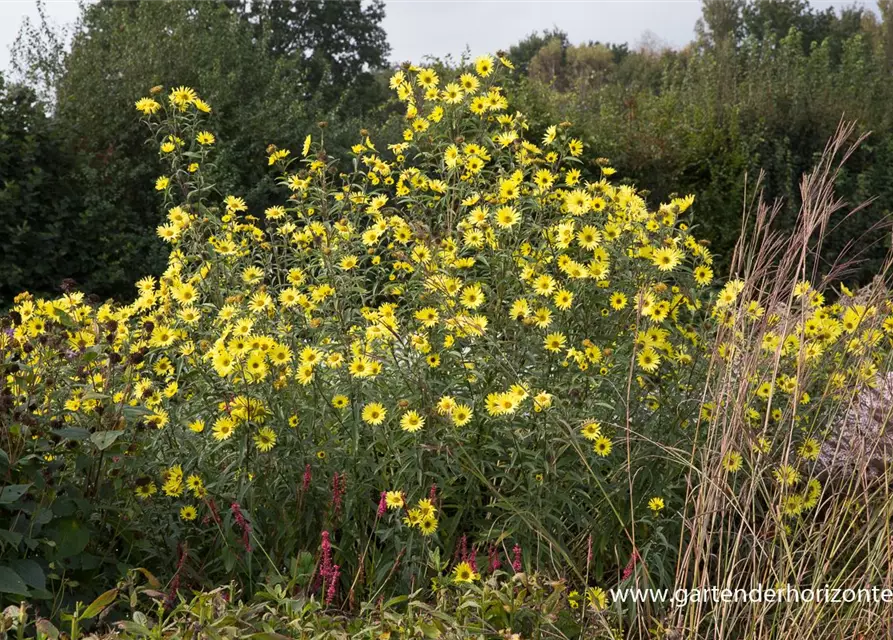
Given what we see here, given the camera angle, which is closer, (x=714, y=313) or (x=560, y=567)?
(x=560, y=567)

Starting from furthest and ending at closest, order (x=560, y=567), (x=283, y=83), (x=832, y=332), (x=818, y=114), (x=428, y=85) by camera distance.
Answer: (x=283, y=83), (x=818, y=114), (x=428, y=85), (x=832, y=332), (x=560, y=567)

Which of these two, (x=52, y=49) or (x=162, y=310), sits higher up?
(x=52, y=49)

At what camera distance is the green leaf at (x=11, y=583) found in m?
2.23

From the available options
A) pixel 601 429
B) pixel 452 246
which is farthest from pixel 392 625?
pixel 452 246

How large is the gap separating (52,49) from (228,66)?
7.16ft

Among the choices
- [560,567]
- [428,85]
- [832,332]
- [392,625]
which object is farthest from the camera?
[428,85]

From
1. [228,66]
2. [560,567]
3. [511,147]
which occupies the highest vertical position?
[228,66]

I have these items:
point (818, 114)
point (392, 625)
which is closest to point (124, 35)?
point (818, 114)

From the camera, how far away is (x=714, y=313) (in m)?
3.00

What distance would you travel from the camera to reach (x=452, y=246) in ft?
10.4

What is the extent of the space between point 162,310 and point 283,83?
8.55 m

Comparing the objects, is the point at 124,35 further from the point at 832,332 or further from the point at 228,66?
the point at 832,332

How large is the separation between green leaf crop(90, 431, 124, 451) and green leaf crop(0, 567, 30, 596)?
362mm

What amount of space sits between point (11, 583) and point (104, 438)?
1.36ft
